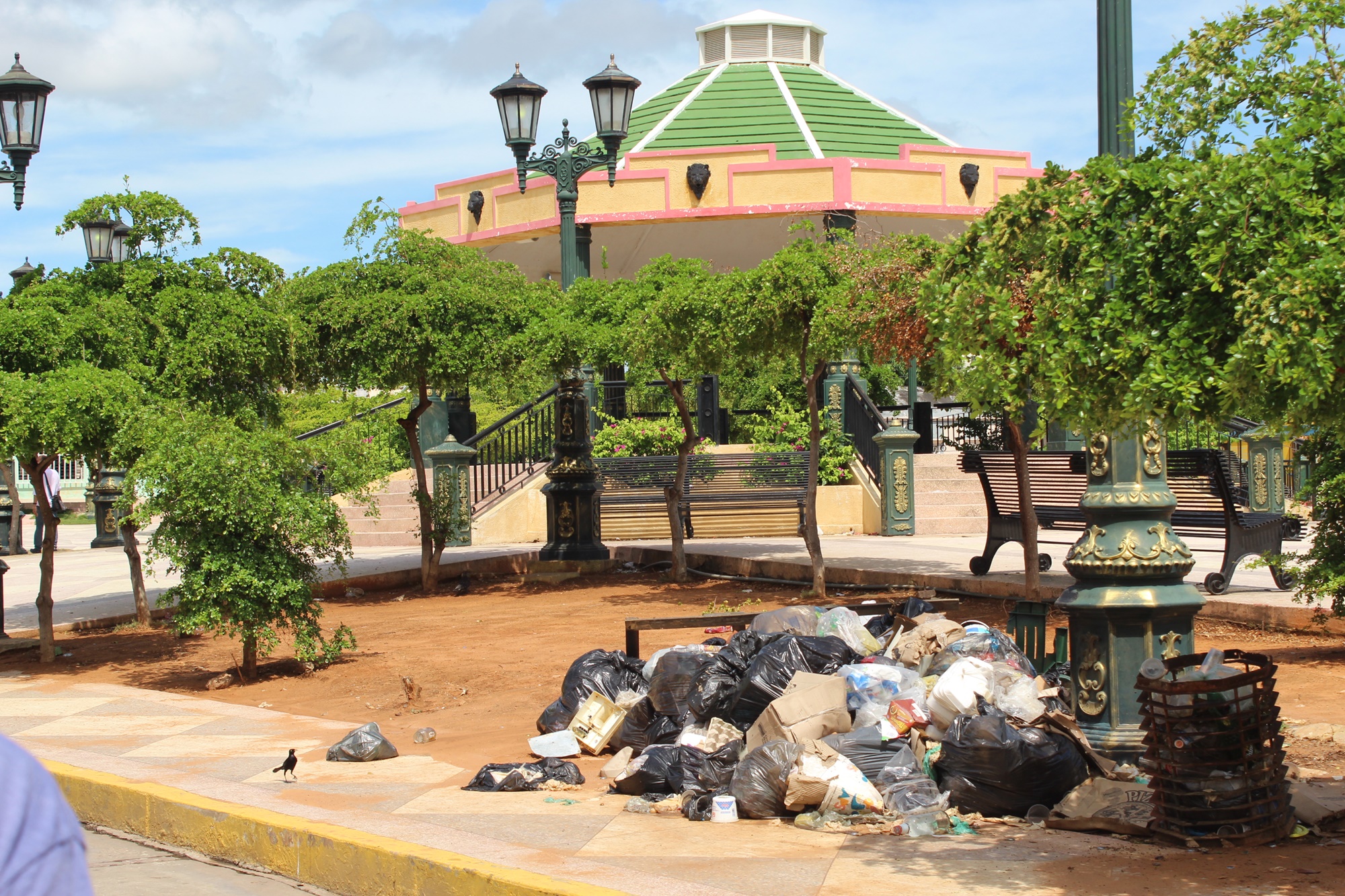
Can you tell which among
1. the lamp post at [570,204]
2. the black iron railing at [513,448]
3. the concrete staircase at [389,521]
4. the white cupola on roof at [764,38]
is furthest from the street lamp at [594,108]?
the white cupola on roof at [764,38]

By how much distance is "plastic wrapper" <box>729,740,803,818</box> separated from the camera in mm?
5895

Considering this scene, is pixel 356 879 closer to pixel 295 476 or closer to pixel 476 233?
pixel 295 476

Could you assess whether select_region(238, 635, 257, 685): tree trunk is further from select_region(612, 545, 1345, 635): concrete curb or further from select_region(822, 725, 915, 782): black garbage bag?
select_region(612, 545, 1345, 635): concrete curb

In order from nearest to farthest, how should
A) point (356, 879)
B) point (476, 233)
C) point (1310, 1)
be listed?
1. point (1310, 1)
2. point (356, 879)
3. point (476, 233)

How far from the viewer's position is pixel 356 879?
5.18 metres

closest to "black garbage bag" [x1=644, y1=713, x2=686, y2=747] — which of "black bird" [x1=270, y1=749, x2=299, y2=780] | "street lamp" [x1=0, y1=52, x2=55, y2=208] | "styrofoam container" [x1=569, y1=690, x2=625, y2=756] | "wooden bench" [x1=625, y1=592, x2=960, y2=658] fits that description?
"styrofoam container" [x1=569, y1=690, x2=625, y2=756]

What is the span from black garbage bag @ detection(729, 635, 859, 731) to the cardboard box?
0.27 metres

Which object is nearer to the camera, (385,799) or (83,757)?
(385,799)

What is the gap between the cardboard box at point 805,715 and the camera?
20.5 feet

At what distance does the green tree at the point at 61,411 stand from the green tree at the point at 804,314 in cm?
561

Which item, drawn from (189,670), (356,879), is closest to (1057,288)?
(356,879)

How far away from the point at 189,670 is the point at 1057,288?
8176mm

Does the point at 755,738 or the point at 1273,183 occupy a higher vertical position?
the point at 1273,183

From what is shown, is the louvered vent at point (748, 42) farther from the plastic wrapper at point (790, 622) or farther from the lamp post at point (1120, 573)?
the lamp post at point (1120, 573)
